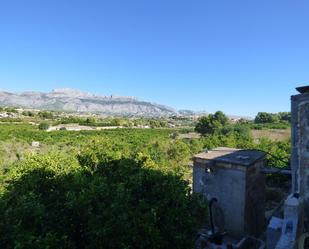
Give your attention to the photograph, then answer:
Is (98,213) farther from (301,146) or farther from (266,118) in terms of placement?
(266,118)

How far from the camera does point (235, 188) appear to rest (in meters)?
14.5

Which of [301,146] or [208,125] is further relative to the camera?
[208,125]

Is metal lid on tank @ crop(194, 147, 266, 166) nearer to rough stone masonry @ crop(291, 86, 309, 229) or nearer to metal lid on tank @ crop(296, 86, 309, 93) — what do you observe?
rough stone masonry @ crop(291, 86, 309, 229)

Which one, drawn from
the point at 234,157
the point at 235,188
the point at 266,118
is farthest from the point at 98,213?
the point at 266,118

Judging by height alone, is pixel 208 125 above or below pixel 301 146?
above

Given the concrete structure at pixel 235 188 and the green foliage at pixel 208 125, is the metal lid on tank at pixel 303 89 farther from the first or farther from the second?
the green foliage at pixel 208 125

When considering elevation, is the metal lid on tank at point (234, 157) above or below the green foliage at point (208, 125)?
below

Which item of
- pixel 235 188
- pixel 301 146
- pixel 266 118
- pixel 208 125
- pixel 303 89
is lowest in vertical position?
pixel 235 188

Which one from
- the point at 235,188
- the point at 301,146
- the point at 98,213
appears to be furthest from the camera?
the point at 235,188

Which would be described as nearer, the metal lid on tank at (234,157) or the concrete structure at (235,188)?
the concrete structure at (235,188)

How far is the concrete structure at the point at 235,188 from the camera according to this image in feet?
47.1

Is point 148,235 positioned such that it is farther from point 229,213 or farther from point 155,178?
point 229,213

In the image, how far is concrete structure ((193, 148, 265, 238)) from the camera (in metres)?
14.4

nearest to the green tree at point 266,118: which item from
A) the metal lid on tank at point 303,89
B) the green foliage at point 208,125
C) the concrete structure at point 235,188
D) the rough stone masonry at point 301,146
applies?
the green foliage at point 208,125
